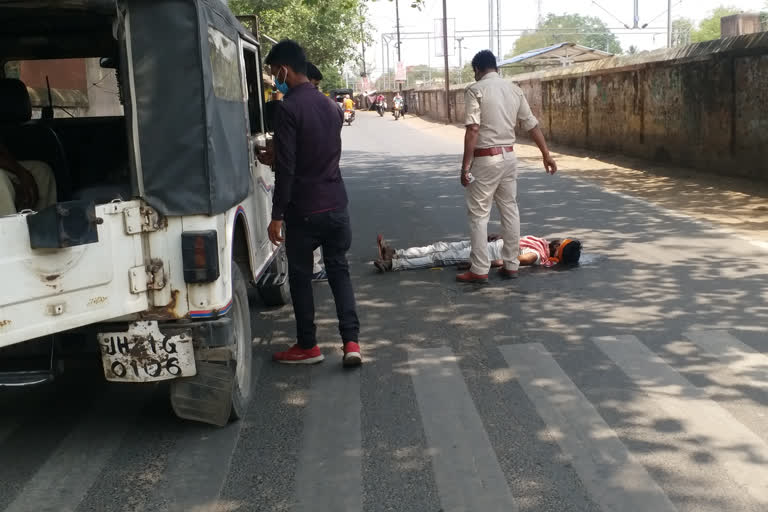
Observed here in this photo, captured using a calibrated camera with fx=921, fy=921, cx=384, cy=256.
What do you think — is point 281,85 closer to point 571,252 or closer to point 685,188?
point 571,252

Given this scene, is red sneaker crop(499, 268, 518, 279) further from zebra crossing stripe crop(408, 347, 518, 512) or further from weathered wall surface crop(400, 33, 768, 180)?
weathered wall surface crop(400, 33, 768, 180)

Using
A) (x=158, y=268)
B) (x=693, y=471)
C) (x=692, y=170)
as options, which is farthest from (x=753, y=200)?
(x=158, y=268)

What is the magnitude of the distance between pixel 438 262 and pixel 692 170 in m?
9.45

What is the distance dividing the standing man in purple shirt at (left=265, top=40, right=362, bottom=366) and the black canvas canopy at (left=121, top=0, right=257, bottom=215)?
110 centimetres

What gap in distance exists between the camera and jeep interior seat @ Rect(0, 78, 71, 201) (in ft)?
17.7

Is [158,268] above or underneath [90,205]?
underneath

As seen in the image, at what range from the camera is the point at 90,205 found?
3.85m

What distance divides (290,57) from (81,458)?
2598 mm

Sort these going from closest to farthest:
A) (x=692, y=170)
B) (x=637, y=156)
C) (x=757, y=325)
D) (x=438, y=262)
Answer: (x=757, y=325)
(x=438, y=262)
(x=692, y=170)
(x=637, y=156)

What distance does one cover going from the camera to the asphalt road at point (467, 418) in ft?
12.8

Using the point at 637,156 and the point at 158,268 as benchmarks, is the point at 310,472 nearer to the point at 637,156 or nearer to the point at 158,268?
the point at 158,268

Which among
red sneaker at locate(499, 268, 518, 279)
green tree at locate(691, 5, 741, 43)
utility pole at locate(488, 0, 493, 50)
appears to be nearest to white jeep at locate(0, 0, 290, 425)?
red sneaker at locate(499, 268, 518, 279)

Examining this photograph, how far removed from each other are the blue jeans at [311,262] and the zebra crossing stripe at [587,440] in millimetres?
1072

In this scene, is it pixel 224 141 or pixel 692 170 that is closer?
pixel 224 141
